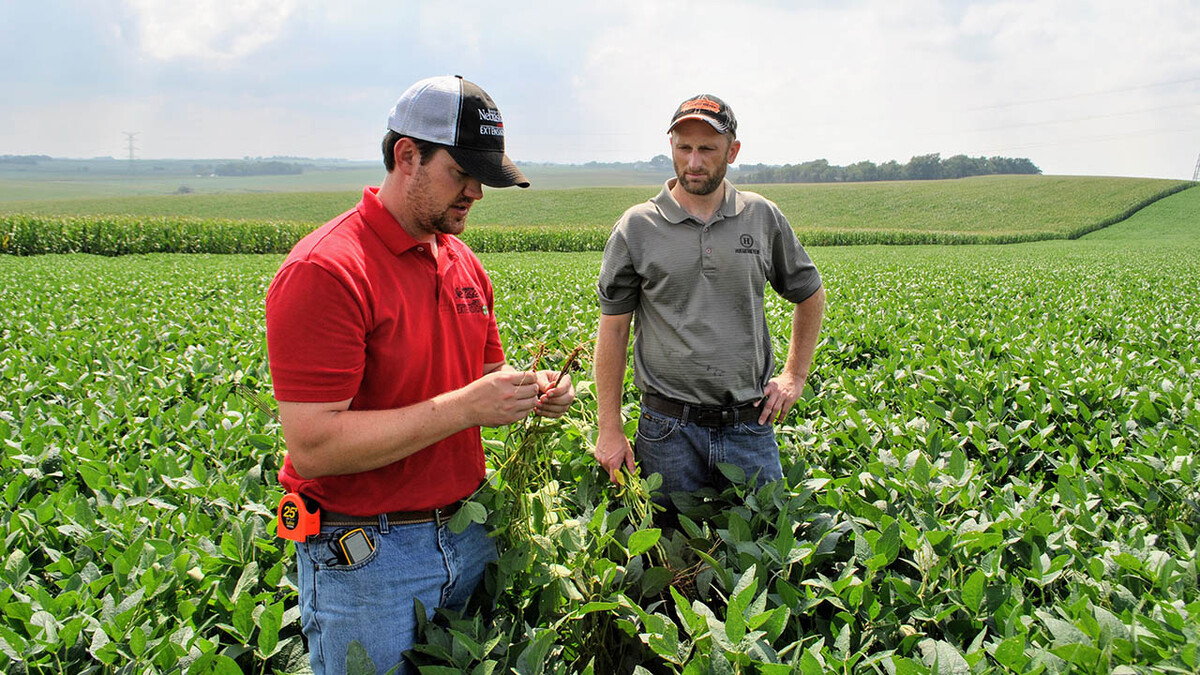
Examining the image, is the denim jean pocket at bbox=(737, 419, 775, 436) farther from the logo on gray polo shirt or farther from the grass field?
the grass field

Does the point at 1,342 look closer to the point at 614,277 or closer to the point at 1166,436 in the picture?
the point at 614,277

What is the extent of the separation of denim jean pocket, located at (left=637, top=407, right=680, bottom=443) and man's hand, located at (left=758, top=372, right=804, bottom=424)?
390mm

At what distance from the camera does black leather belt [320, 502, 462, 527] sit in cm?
199

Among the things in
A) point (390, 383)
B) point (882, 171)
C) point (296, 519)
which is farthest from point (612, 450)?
point (882, 171)

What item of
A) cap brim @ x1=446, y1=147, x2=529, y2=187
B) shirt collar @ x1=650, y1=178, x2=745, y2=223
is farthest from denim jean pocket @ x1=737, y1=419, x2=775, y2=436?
cap brim @ x1=446, y1=147, x2=529, y2=187

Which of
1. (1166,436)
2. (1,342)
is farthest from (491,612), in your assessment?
(1,342)

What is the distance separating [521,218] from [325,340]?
6274 centimetres

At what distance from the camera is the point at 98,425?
12.5ft

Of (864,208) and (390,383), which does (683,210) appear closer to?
(390,383)

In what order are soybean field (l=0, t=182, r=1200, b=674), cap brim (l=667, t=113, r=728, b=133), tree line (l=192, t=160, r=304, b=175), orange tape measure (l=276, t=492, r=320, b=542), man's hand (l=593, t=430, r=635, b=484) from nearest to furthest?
soybean field (l=0, t=182, r=1200, b=674)
orange tape measure (l=276, t=492, r=320, b=542)
cap brim (l=667, t=113, r=728, b=133)
man's hand (l=593, t=430, r=635, b=484)
tree line (l=192, t=160, r=304, b=175)

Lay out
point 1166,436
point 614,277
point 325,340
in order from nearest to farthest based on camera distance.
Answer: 1. point 325,340
2. point 614,277
3. point 1166,436

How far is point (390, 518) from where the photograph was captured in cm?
202

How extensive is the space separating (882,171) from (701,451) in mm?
120969

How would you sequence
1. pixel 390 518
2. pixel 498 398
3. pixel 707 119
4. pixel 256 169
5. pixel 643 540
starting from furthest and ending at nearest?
1. pixel 256 169
2. pixel 707 119
3. pixel 643 540
4. pixel 390 518
5. pixel 498 398
